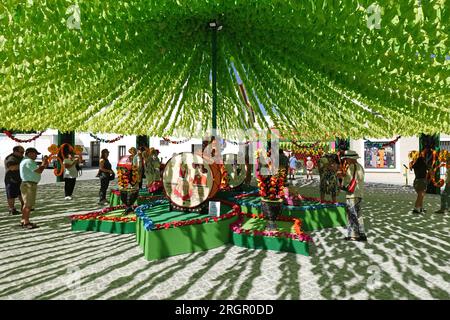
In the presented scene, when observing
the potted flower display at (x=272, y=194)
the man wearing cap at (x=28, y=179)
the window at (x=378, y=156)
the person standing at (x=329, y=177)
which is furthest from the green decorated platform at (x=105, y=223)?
the window at (x=378, y=156)

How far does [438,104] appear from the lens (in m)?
5.68

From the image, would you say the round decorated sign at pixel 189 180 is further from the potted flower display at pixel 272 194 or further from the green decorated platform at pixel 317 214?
the green decorated platform at pixel 317 214

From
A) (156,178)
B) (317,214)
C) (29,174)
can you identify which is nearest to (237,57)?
(317,214)

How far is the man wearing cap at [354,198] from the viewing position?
680 centimetres

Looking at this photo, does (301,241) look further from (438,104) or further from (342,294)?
(438,104)

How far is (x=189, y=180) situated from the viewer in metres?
7.05

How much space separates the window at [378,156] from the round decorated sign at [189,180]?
2943 centimetres

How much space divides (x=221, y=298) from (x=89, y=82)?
4.94 meters

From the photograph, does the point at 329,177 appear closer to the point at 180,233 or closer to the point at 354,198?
the point at 354,198

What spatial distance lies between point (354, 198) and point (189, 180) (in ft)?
12.8

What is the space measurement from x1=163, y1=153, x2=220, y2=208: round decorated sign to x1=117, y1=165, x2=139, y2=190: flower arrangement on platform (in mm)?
1374
